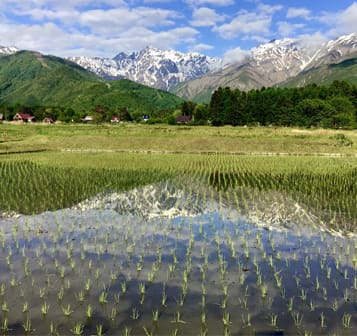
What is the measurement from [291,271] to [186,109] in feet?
462

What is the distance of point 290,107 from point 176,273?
9174cm

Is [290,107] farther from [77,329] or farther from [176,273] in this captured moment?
[77,329]

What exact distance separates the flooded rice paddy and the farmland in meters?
0.04

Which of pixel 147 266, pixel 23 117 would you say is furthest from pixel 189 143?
pixel 23 117

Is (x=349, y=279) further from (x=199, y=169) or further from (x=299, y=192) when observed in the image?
(x=199, y=169)

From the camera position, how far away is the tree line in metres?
93.6

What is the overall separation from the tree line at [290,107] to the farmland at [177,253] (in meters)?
63.7

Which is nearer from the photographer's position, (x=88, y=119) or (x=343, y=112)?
(x=343, y=112)

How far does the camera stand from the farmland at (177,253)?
32.4 ft

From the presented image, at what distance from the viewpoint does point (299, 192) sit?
1089 inches

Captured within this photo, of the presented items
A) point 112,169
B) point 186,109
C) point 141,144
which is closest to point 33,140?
point 141,144

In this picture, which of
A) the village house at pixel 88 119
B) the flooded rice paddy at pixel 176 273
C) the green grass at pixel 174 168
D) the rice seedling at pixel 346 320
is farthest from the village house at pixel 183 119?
the rice seedling at pixel 346 320

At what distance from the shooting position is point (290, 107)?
97.9 m

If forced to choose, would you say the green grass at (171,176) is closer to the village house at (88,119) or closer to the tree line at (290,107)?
the tree line at (290,107)
